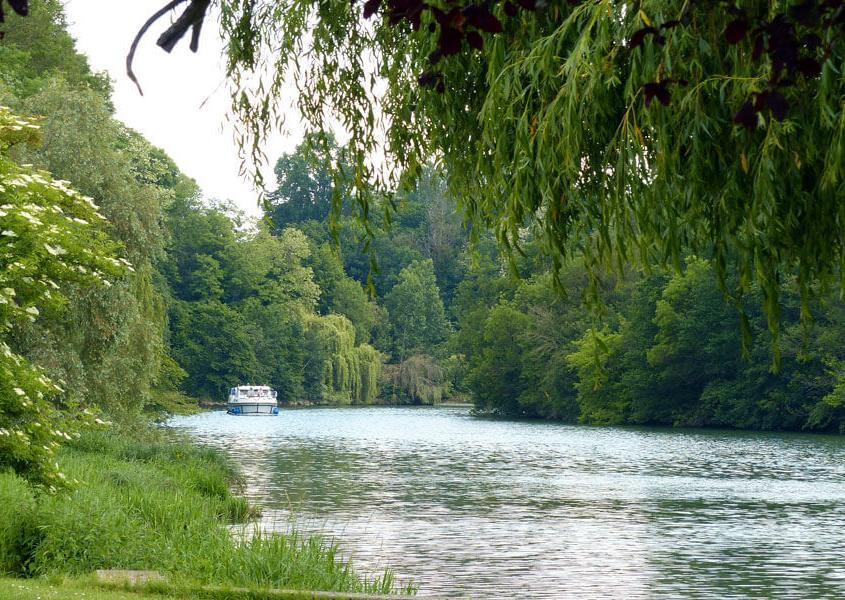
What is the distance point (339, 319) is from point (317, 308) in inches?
Answer: 644

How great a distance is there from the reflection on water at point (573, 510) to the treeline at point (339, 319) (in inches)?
150

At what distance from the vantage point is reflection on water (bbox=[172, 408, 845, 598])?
16344mm

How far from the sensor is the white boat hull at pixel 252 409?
77312mm

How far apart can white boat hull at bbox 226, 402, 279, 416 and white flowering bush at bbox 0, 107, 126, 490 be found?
2627 inches

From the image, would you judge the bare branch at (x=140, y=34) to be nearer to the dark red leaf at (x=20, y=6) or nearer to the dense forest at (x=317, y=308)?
the dark red leaf at (x=20, y=6)

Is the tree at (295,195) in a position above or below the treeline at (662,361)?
above

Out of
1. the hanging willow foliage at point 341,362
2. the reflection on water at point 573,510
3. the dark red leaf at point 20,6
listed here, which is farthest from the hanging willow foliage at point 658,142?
the hanging willow foliage at point 341,362

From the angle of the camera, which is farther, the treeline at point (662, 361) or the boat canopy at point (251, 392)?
the boat canopy at point (251, 392)

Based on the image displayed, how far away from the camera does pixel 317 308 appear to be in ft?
351

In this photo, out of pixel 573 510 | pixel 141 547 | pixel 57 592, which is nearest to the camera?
pixel 57 592

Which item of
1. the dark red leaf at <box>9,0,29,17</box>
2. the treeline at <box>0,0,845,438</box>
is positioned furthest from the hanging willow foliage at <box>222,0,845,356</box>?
the dark red leaf at <box>9,0,29,17</box>

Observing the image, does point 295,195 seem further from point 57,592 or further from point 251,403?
Answer: point 57,592

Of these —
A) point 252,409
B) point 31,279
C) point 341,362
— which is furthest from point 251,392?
point 31,279

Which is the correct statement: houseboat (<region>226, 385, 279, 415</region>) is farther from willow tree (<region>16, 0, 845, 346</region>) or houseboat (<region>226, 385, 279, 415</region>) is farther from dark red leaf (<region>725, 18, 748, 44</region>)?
dark red leaf (<region>725, 18, 748, 44</region>)
